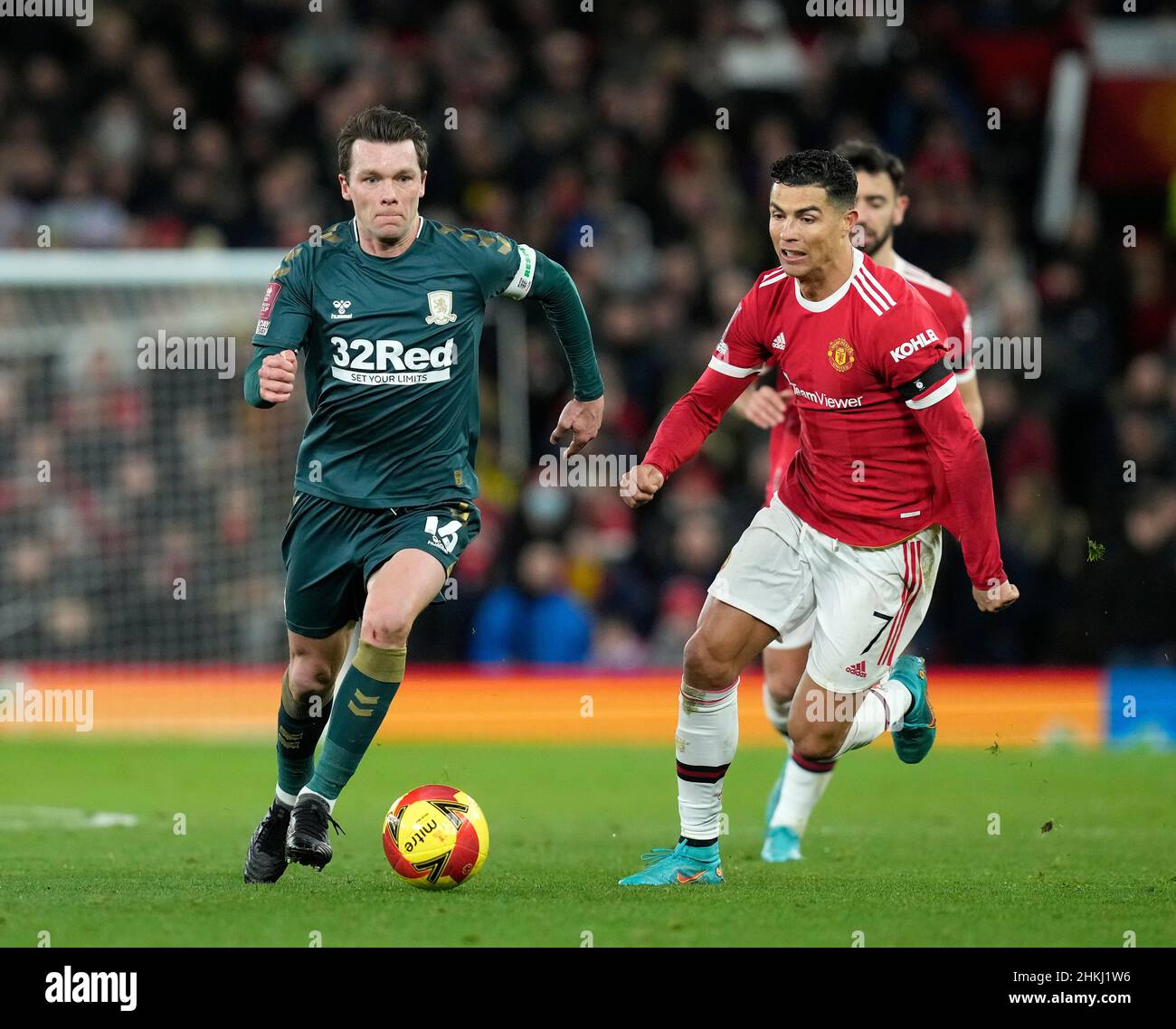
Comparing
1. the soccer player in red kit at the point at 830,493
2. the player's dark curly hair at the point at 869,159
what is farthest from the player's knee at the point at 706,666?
the player's dark curly hair at the point at 869,159

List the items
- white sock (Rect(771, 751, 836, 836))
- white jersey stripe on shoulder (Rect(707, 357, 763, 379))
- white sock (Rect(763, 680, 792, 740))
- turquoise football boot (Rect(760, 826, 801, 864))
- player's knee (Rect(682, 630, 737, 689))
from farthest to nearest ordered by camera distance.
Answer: white sock (Rect(763, 680, 792, 740)) → white sock (Rect(771, 751, 836, 836)) → turquoise football boot (Rect(760, 826, 801, 864)) → white jersey stripe on shoulder (Rect(707, 357, 763, 379)) → player's knee (Rect(682, 630, 737, 689))

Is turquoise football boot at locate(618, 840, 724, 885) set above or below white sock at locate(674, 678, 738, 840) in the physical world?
below

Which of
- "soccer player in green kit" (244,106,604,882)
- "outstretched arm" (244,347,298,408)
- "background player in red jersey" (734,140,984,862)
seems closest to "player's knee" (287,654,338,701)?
"soccer player in green kit" (244,106,604,882)

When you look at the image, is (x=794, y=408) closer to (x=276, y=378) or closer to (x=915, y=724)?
(x=915, y=724)

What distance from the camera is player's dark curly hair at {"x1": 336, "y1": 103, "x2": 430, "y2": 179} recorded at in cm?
668

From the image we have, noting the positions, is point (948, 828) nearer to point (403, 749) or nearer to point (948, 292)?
point (948, 292)

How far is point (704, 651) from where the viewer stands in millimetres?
6891

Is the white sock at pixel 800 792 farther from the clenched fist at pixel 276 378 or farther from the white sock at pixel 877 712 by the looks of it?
the clenched fist at pixel 276 378

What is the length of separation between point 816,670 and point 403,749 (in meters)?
6.01

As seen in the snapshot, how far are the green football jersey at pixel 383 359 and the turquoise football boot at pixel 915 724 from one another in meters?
1.98

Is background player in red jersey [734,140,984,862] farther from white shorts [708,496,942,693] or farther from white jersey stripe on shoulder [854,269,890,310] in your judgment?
white jersey stripe on shoulder [854,269,890,310]

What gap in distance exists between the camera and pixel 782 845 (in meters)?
7.82

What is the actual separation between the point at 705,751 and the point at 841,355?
156 cm

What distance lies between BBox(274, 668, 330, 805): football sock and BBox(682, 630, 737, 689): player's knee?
138 cm
